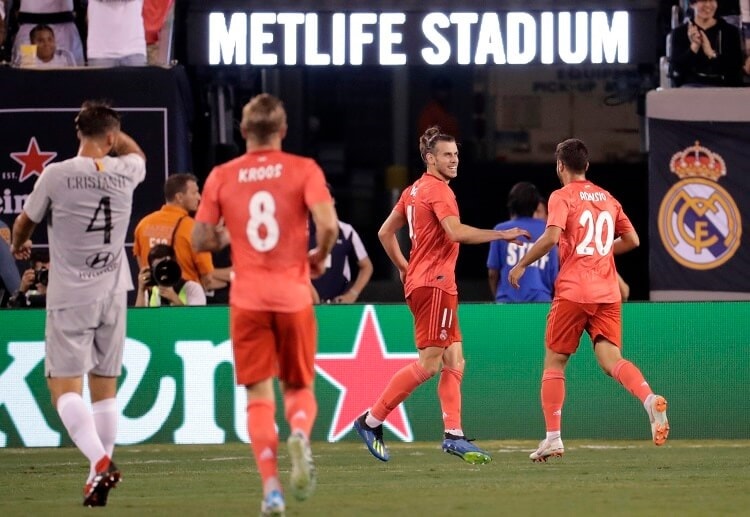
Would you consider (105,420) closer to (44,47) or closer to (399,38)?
(44,47)

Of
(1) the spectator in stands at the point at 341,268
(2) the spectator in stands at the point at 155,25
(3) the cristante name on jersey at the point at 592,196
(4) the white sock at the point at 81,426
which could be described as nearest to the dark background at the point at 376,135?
(2) the spectator in stands at the point at 155,25

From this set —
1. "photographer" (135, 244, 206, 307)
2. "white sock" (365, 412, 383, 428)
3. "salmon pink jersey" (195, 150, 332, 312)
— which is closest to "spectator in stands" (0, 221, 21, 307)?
"photographer" (135, 244, 206, 307)

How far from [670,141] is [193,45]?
522 cm

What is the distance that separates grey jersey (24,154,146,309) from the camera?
8570mm

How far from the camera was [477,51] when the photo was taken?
55.5ft

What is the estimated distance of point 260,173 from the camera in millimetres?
7676

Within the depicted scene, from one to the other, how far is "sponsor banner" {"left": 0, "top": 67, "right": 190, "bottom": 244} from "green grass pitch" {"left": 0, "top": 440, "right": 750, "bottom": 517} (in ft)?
12.1

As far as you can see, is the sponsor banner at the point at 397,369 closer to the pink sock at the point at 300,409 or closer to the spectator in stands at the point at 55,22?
the spectator in stands at the point at 55,22

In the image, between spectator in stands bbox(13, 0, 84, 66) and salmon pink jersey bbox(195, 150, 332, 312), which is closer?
salmon pink jersey bbox(195, 150, 332, 312)

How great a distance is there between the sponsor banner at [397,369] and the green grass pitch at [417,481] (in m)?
0.27

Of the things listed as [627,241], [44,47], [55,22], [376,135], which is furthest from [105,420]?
[376,135]

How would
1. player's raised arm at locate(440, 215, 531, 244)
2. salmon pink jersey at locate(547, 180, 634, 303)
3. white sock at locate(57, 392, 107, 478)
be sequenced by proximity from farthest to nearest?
salmon pink jersey at locate(547, 180, 634, 303), player's raised arm at locate(440, 215, 531, 244), white sock at locate(57, 392, 107, 478)

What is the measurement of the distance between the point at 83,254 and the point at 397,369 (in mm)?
5266

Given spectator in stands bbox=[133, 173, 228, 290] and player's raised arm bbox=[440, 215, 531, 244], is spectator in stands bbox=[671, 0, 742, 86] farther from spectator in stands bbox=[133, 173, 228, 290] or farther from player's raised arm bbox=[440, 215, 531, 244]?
player's raised arm bbox=[440, 215, 531, 244]
